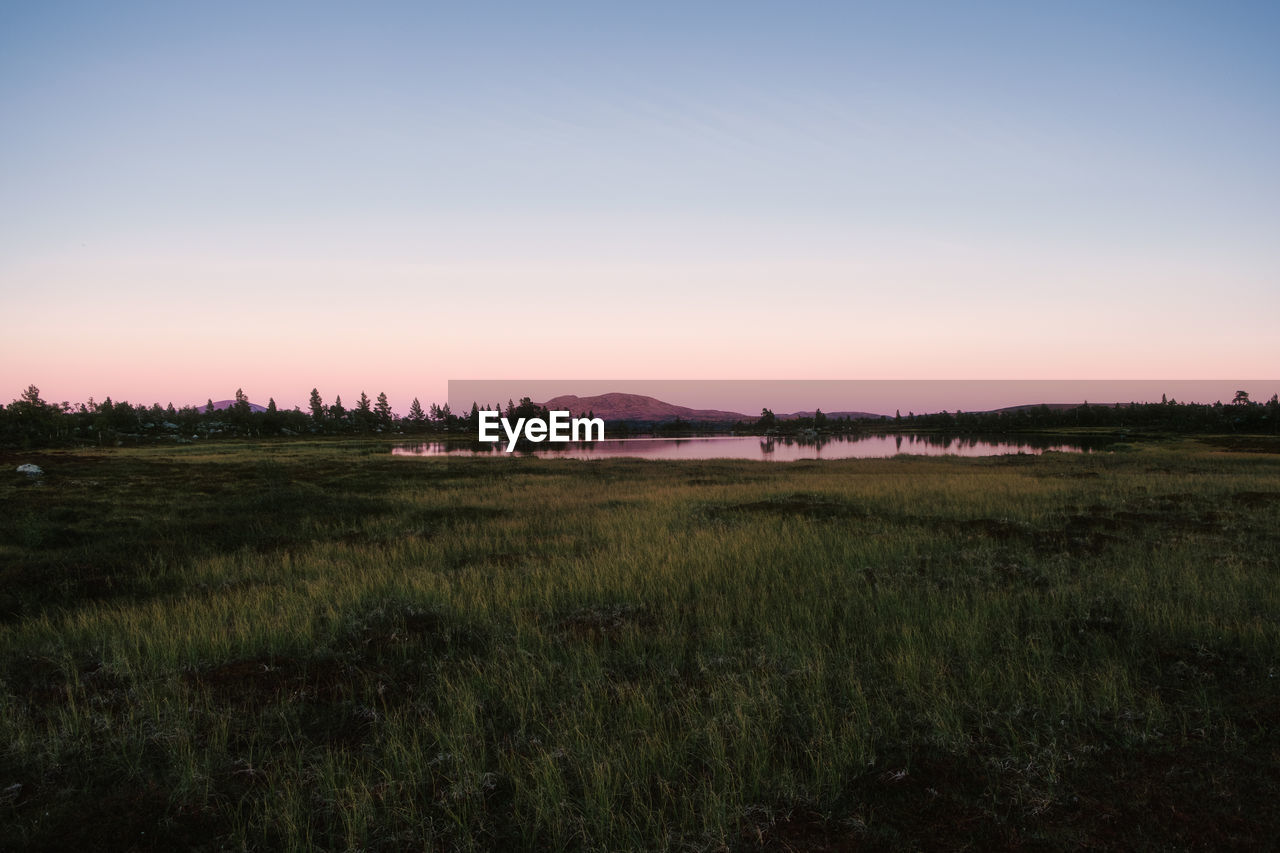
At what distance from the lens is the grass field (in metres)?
3.97

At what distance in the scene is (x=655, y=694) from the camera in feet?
18.7

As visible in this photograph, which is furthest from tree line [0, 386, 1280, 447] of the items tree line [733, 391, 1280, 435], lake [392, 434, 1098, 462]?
lake [392, 434, 1098, 462]

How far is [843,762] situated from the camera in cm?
451

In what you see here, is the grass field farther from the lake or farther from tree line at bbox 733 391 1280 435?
tree line at bbox 733 391 1280 435

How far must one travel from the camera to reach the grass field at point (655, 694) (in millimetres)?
3967

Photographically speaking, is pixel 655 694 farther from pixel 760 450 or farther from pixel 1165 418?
pixel 1165 418

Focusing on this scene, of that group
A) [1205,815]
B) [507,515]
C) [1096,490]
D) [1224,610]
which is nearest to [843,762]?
[1205,815]

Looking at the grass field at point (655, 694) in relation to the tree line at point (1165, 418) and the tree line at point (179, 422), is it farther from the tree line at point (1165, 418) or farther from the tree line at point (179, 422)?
the tree line at point (1165, 418)

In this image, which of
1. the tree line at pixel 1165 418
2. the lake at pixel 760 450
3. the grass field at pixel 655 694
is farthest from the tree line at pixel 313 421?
the grass field at pixel 655 694

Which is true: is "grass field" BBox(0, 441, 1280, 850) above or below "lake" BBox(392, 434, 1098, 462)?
above

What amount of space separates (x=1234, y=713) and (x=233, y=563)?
54.0 feet

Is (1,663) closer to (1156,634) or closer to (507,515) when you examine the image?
(507,515)

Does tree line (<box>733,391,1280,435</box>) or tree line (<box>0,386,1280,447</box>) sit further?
tree line (<box>733,391,1280,435</box>)

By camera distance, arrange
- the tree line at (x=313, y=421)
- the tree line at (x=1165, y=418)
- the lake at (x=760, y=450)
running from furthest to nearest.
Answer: the tree line at (x=1165, y=418), the tree line at (x=313, y=421), the lake at (x=760, y=450)
